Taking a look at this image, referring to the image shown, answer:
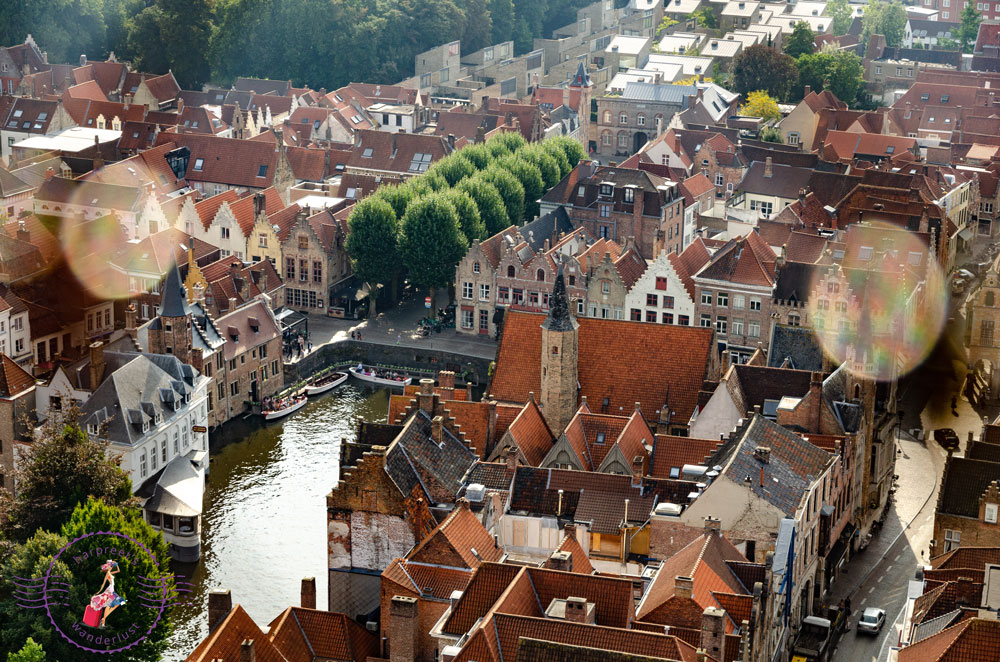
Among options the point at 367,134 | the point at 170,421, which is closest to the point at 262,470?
the point at 170,421

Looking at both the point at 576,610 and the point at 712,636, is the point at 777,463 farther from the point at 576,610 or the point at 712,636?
the point at 576,610

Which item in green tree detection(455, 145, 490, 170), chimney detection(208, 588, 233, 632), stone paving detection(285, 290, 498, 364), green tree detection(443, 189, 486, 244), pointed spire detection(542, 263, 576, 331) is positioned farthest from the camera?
green tree detection(455, 145, 490, 170)

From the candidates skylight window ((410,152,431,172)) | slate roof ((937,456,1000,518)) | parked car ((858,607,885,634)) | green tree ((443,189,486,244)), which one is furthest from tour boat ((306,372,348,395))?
slate roof ((937,456,1000,518))

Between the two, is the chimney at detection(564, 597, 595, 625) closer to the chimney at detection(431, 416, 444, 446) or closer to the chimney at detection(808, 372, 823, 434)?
the chimney at detection(431, 416, 444, 446)

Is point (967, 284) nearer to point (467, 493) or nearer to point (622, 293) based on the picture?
point (622, 293)

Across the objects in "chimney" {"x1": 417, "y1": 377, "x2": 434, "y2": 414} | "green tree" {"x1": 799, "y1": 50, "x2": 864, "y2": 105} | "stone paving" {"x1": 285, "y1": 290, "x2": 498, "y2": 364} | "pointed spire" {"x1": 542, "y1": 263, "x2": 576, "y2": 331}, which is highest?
"green tree" {"x1": 799, "y1": 50, "x2": 864, "y2": 105}

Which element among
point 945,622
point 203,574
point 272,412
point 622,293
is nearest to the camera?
point 945,622
